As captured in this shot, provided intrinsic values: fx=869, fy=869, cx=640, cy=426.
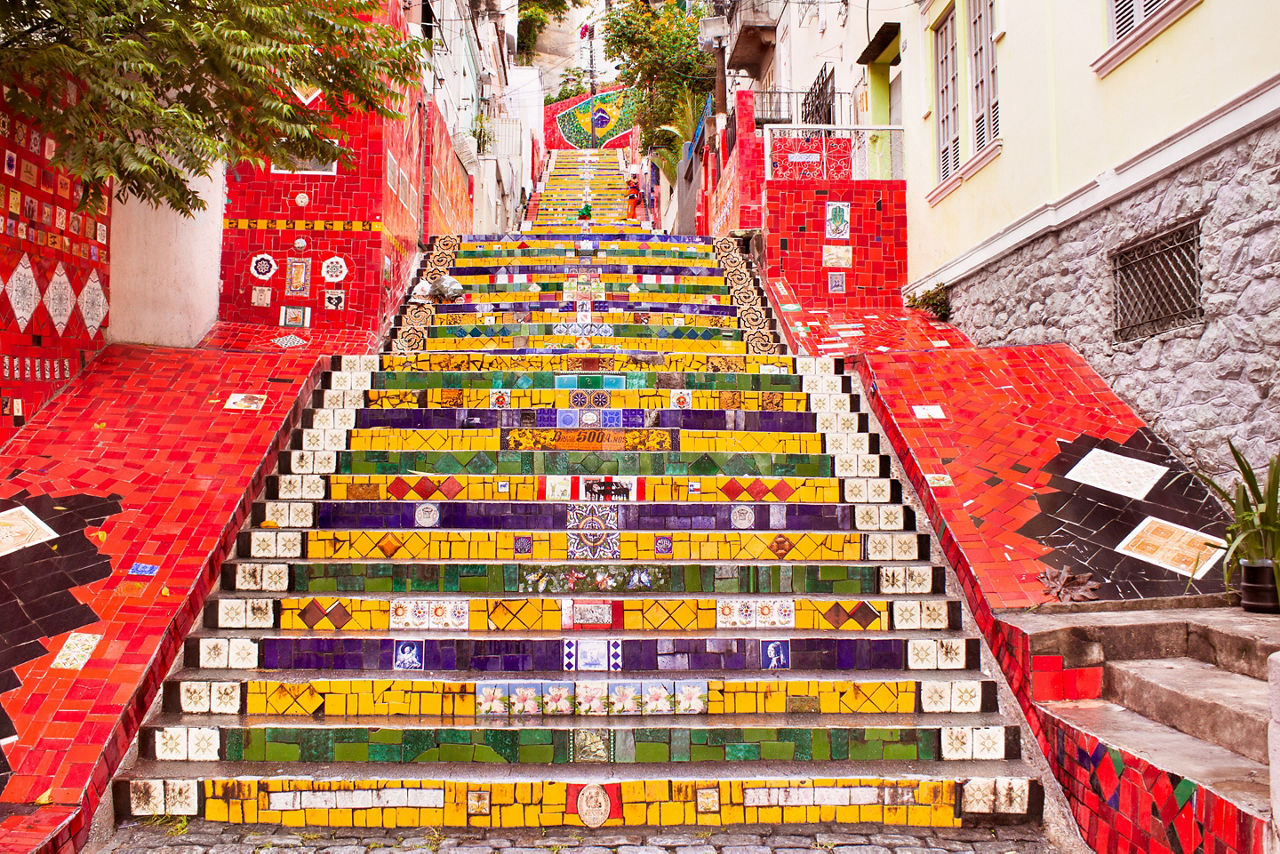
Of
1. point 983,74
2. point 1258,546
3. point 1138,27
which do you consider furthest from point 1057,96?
point 1258,546

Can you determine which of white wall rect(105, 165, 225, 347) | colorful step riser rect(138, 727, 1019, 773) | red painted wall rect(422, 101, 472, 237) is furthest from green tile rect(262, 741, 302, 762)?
red painted wall rect(422, 101, 472, 237)

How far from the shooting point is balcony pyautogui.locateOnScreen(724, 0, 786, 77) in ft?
53.3

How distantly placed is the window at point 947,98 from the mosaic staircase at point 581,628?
11.4 ft

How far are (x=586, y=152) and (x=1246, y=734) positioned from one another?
34.6 meters

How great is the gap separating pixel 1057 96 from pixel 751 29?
1175cm

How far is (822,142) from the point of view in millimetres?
10156

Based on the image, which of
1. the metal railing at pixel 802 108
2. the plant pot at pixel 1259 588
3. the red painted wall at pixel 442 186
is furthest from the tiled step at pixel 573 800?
the metal railing at pixel 802 108

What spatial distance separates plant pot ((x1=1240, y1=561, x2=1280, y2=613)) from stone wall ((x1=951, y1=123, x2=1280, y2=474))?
852 millimetres

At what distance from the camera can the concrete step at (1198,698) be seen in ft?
9.27

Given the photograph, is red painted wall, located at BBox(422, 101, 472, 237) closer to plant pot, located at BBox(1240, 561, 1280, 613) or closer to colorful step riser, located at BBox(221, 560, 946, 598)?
colorful step riser, located at BBox(221, 560, 946, 598)

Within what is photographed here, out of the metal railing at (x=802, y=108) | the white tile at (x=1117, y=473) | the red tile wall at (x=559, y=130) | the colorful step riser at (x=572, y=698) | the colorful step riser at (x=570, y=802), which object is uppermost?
the red tile wall at (x=559, y=130)

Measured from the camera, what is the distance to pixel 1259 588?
3.67 m

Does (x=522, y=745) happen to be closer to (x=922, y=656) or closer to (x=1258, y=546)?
(x=922, y=656)

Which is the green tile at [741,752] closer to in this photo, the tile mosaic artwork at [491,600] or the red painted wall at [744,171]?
the tile mosaic artwork at [491,600]
